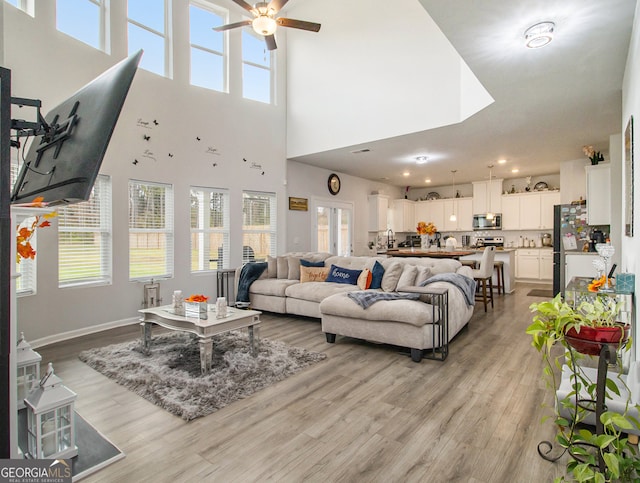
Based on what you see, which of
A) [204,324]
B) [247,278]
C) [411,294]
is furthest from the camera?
[247,278]

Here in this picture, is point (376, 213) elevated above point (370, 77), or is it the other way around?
point (370, 77)

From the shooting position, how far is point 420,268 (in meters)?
4.62

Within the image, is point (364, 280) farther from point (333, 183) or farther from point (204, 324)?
point (333, 183)

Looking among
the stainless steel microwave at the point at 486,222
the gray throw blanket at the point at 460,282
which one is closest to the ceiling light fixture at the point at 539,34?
the gray throw blanket at the point at 460,282

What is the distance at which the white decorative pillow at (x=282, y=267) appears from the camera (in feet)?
19.0

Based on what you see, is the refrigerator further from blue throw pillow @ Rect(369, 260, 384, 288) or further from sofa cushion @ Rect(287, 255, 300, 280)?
sofa cushion @ Rect(287, 255, 300, 280)

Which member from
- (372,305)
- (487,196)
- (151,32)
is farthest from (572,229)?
(151,32)

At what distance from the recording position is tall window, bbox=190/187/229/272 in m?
5.80

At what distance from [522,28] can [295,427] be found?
3.34 meters

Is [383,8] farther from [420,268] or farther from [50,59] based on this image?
[50,59]

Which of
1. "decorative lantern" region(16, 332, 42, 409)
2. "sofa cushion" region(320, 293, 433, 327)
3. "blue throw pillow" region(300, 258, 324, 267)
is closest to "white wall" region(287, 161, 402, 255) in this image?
"blue throw pillow" region(300, 258, 324, 267)

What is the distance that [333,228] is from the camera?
27.4ft

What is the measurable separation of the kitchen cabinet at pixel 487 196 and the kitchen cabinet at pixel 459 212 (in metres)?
0.19

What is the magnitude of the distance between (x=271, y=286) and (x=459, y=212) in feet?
21.9
